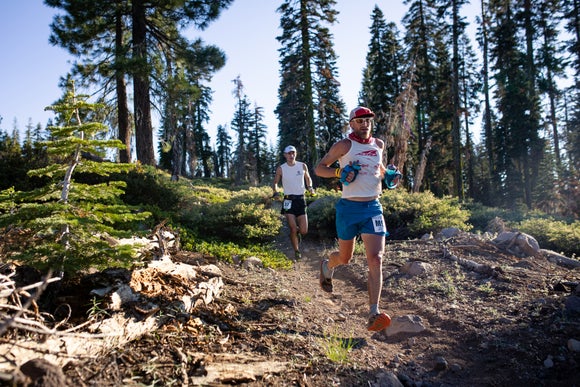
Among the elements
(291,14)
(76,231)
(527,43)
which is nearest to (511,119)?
(527,43)

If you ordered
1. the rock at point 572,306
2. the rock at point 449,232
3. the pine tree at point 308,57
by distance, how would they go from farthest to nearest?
the pine tree at point 308,57
the rock at point 449,232
the rock at point 572,306

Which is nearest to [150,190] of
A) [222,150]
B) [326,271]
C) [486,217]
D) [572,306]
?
[326,271]

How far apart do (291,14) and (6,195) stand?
21.1 m

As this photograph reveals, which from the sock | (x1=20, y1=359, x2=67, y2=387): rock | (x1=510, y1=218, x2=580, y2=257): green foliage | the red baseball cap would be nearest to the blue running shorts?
the sock

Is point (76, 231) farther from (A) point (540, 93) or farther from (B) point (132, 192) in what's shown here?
(A) point (540, 93)

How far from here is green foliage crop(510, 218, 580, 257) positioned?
8664 mm

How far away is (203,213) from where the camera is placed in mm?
9336

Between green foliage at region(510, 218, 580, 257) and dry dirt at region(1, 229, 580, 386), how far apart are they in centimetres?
398

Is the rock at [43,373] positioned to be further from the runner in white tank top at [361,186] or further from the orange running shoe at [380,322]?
the runner in white tank top at [361,186]

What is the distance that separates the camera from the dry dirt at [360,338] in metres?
2.44

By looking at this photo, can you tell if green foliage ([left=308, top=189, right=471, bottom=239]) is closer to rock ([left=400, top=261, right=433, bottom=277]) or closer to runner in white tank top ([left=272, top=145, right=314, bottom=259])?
runner in white tank top ([left=272, top=145, right=314, bottom=259])

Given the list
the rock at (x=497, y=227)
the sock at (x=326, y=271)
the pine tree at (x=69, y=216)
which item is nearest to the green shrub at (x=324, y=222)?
the rock at (x=497, y=227)

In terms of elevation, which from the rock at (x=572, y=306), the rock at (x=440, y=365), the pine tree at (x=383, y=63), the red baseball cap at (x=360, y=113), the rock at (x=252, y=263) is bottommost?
the rock at (x=440, y=365)

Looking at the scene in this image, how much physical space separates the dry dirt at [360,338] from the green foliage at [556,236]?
3.98 metres
